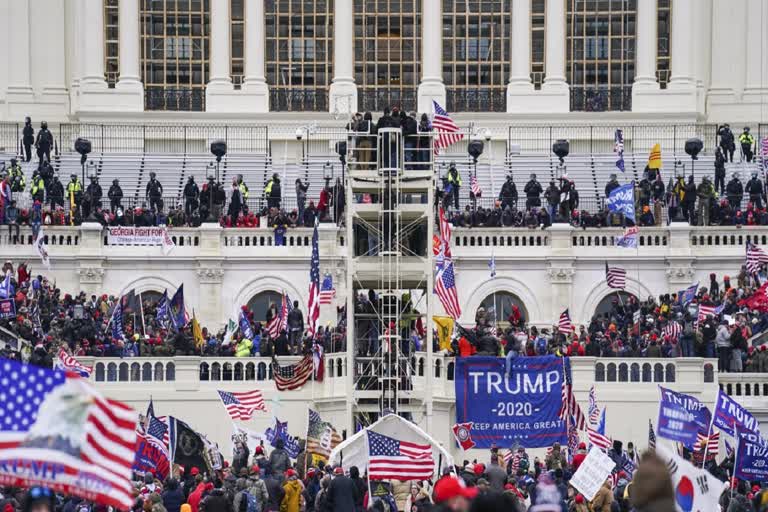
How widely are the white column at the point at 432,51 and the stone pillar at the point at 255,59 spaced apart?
4.99m

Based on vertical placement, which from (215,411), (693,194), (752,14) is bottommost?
(215,411)

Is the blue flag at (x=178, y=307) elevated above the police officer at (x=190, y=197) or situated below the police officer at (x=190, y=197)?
below

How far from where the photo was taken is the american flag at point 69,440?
24.5m

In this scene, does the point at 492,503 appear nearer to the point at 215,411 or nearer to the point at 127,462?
the point at 127,462

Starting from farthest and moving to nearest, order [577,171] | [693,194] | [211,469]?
[577,171]
[693,194]
[211,469]

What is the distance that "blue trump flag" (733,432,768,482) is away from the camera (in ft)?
134

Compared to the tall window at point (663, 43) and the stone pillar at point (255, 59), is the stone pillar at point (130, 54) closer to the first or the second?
the stone pillar at point (255, 59)

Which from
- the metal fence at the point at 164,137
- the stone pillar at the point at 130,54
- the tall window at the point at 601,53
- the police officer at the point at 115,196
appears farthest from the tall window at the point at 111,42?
the police officer at the point at 115,196

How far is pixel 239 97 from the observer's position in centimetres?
8719

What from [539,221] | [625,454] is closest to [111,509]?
[625,454]

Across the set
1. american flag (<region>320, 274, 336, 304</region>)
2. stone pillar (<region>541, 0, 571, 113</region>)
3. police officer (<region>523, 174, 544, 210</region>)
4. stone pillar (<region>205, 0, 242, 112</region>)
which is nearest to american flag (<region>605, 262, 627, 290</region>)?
police officer (<region>523, 174, 544, 210</region>)

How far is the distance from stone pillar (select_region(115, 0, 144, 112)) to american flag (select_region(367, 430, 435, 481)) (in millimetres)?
44452

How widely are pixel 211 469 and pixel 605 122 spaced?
137 ft

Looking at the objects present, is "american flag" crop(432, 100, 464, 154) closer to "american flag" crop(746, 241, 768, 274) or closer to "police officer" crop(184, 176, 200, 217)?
"american flag" crop(746, 241, 768, 274)
